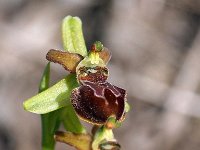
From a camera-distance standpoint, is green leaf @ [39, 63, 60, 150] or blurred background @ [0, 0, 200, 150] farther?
blurred background @ [0, 0, 200, 150]

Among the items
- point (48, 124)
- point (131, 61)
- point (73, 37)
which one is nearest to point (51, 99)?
point (48, 124)

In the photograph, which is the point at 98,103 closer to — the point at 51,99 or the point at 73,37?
the point at 51,99

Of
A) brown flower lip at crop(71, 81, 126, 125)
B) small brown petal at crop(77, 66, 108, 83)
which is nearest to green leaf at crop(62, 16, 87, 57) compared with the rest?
small brown petal at crop(77, 66, 108, 83)

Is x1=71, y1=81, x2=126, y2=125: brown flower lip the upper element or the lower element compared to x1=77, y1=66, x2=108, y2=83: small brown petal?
lower

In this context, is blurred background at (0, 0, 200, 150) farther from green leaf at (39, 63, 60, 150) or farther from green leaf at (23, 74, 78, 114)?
green leaf at (23, 74, 78, 114)

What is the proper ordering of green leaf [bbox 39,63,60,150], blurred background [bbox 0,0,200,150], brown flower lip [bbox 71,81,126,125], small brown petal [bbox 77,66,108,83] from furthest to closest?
blurred background [bbox 0,0,200,150] → green leaf [bbox 39,63,60,150] → small brown petal [bbox 77,66,108,83] → brown flower lip [bbox 71,81,126,125]

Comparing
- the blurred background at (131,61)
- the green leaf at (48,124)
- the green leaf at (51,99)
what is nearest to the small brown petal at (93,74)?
the green leaf at (51,99)

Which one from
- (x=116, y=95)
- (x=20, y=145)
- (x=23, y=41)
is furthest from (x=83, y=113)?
(x=23, y=41)
